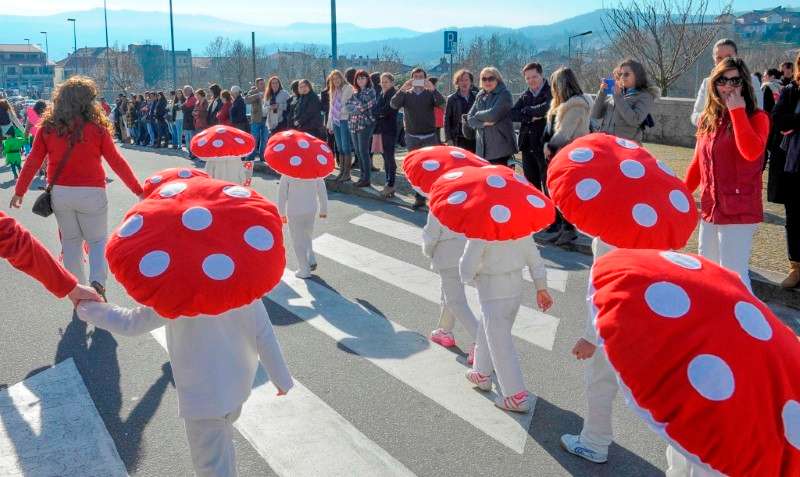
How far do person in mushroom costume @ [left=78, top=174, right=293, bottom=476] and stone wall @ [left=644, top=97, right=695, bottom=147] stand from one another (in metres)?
15.0

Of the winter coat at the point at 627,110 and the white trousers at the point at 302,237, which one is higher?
the winter coat at the point at 627,110

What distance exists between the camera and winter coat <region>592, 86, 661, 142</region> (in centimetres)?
825

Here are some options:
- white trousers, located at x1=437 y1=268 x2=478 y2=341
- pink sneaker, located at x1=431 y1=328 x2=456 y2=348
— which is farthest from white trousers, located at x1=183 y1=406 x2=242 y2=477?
pink sneaker, located at x1=431 y1=328 x2=456 y2=348

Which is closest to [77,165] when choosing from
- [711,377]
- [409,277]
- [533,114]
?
[409,277]

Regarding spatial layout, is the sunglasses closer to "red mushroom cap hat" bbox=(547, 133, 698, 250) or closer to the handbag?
"red mushroom cap hat" bbox=(547, 133, 698, 250)

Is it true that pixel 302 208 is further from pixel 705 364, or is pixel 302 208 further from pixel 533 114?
pixel 705 364

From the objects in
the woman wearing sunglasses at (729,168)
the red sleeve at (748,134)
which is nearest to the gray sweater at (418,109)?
the woman wearing sunglasses at (729,168)

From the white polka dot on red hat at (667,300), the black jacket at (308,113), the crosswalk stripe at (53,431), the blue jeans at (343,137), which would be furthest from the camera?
the black jacket at (308,113)

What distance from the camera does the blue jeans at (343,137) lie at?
13305mm

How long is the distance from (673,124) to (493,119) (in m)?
9.05

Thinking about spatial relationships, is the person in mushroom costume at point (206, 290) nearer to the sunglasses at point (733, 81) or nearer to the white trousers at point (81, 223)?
the white trousers at point (81, 223)

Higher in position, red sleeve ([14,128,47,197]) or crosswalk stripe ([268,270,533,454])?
red sleeve ([14,128,47,197])

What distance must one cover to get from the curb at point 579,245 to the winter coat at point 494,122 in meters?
1.38

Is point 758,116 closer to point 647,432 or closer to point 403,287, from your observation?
point 647,432
